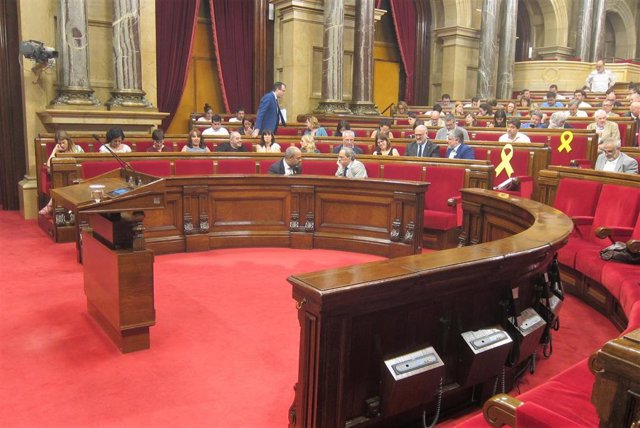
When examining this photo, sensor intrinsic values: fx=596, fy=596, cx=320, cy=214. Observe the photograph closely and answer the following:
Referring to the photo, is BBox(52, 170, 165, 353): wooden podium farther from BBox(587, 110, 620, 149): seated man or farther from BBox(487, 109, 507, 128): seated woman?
BBox(487, 109, 507, 128): seated woman

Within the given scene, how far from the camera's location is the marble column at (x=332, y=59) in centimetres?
1084

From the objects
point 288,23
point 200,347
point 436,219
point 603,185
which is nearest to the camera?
point 200,347

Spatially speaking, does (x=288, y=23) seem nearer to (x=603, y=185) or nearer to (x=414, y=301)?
(x=603, y=185)

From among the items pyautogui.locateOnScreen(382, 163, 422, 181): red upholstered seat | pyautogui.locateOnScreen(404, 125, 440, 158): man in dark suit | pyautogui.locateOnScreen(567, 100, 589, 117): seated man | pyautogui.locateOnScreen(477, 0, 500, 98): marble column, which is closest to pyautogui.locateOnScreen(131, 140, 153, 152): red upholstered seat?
pyautogui.locateOnScreen(382, 163, 422, 181): red upholstered seat

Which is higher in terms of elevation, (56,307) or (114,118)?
(114,118)

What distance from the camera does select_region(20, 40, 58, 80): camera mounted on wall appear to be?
24.2ft

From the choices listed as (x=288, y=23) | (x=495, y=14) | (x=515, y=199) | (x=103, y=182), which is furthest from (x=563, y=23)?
(x=103, y=182)

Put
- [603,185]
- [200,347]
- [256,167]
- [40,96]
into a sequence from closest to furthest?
[200,347]
[603,185]
[256,167]
[40,96]

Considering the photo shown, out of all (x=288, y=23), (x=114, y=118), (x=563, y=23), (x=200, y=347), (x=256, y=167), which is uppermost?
(x=563, y=23)

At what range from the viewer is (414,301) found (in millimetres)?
2336

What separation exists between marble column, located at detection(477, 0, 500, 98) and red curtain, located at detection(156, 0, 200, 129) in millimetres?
6904

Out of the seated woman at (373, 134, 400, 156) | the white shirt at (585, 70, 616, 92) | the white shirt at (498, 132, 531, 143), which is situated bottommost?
the seated woman at (373, 134, 400, 156)

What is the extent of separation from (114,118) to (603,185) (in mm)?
6384

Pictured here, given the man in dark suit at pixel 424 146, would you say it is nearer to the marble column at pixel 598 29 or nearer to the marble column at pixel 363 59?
the marble column at pixel 363 59
